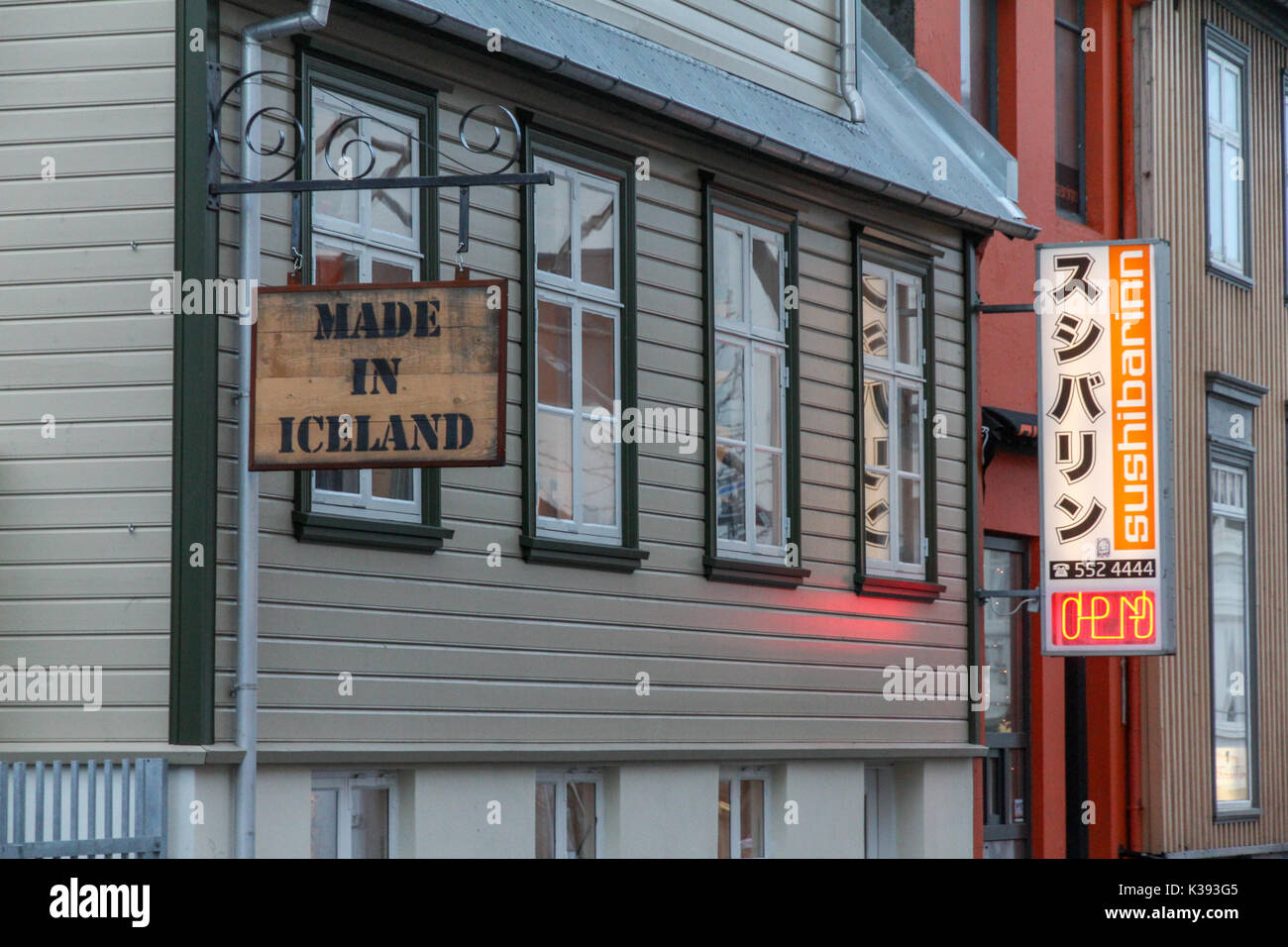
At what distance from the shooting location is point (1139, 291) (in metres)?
13.9

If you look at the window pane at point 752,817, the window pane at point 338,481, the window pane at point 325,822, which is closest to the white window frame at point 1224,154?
the window pane at point 752,817

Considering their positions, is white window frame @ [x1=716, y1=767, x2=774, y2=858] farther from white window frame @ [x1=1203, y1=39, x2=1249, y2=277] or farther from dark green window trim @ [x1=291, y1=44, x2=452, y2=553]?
white window frame @ [x1=1203, y1=39, x2=1249, y2=277]

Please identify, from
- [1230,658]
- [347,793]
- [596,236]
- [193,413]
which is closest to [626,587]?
[596,236]

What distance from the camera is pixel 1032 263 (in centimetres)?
1595

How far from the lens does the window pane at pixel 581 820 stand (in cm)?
1062

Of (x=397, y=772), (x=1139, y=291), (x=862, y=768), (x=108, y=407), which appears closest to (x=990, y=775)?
(x=862, y=768)

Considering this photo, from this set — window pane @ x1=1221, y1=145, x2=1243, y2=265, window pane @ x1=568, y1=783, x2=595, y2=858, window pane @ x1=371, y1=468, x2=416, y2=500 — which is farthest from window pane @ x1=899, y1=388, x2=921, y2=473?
window pane @ x1=1221, y1=145, x2=1243, y2=265

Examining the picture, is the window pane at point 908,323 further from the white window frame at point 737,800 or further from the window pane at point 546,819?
the window pane at point 546,819

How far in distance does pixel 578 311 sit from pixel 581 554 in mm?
1283

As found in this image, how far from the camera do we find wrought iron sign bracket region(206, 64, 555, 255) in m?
8.07

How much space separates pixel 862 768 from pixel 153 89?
653cm

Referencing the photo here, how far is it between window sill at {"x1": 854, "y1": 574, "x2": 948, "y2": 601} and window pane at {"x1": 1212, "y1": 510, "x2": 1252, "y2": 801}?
513 cm

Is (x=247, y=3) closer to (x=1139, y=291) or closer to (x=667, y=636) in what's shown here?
(x=667, y=636)

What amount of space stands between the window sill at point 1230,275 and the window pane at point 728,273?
729 centimetres
